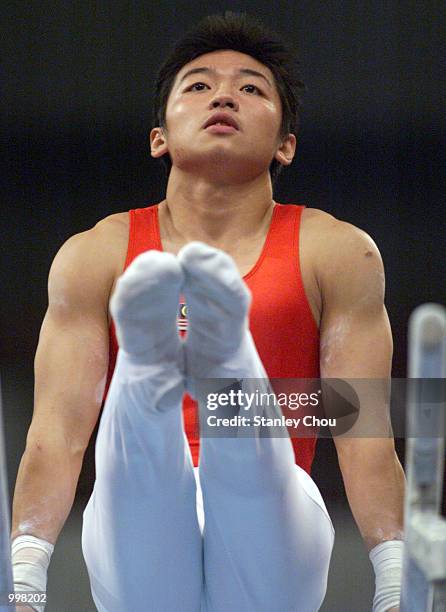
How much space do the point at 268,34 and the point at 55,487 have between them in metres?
0.82

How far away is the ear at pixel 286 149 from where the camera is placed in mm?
1661

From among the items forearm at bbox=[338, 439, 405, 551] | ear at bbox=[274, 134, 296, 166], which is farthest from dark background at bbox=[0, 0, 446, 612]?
forearm at bbox=[338, 439, 405, 551]

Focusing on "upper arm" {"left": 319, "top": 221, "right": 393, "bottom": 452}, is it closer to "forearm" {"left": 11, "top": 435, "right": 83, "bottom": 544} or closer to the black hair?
the black hair

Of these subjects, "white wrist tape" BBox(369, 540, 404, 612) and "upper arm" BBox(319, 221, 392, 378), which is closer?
"white wrist tape" BBox(369, 540, 404, 612)

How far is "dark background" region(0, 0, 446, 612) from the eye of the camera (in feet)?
6.21

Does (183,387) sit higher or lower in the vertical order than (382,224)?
lower

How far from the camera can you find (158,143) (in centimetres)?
167

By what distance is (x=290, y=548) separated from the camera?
113 cm

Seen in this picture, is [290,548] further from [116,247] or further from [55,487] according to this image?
[116,247]

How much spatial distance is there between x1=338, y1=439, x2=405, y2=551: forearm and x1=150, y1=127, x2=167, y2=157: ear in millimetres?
586

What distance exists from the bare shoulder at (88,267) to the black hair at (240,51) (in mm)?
250

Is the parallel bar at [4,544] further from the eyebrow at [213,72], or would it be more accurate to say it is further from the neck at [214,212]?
the eyebrow at [213,72]

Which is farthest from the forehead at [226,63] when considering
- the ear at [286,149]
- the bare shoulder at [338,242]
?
the bare shoulder at [338,242]

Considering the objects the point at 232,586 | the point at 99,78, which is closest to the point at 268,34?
the point at 99,78
